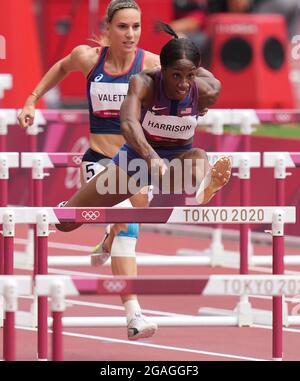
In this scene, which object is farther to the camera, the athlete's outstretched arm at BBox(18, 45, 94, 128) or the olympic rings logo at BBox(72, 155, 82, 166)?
the olympic rings logo at BBox(72, 155, 82, 166)

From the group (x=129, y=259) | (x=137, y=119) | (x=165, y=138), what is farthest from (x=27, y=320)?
(x=137, y=119)

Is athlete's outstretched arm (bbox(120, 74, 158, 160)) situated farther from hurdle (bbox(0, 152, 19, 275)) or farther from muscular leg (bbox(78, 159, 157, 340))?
hurdle (bbox(0, 152, 19, 275))

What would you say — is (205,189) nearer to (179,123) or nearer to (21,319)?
(179,123)

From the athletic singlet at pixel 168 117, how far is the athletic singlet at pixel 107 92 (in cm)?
96

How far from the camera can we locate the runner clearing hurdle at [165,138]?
9773 millimetres

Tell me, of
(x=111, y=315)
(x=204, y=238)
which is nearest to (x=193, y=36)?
(x=204, y=238)

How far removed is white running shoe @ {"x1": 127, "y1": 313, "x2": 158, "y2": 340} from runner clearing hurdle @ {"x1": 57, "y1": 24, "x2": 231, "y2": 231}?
0.66 metres

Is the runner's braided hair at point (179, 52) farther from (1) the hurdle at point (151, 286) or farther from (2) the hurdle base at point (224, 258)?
(2) the hurdle base at point (224, 258)

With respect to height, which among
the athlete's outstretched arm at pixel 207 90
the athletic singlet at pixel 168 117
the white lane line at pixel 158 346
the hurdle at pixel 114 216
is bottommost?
the white lane line at pixel 158 346

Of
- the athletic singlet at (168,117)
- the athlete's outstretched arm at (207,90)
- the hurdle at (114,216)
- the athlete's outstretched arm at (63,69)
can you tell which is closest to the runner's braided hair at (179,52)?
the athletic singlet at (168,117)

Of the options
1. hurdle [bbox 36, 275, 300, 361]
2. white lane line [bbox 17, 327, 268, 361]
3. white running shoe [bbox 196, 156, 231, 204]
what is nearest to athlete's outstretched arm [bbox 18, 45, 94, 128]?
white lane line [bbox 17, 327, 268, 361]

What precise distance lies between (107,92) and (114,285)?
9.98ft

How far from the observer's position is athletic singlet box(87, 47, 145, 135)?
36.4ft

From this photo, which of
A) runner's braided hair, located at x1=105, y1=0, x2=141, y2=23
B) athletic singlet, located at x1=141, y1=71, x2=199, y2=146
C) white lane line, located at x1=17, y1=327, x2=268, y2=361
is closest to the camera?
athletic singlet, located at x1=141, y1=71, x2=199, y2=146
